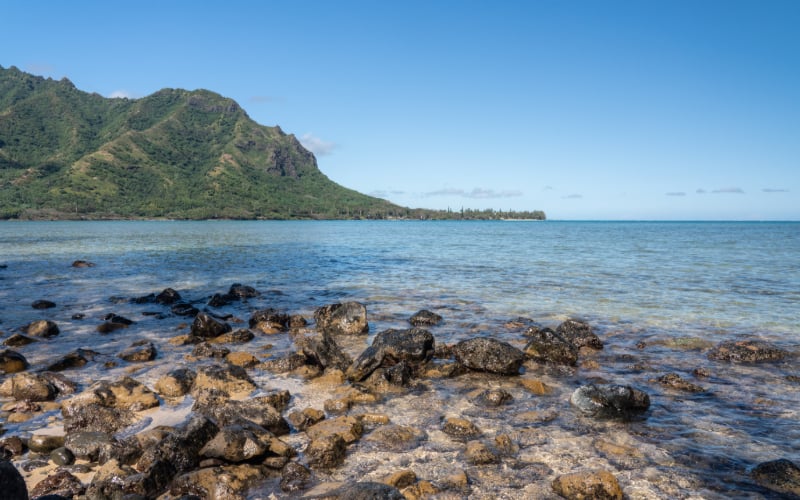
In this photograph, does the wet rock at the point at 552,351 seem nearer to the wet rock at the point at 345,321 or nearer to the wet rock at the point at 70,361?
the wet rock at the point at 345,321

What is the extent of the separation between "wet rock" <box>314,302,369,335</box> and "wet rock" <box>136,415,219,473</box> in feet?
28.4

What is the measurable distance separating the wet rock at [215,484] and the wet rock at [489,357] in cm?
643

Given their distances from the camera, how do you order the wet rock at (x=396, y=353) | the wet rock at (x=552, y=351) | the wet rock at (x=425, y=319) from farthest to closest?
1. the wet rock at (x=425, y=319)
2. the wet rock at (x=552, y=351)
3. the wet rock at (x=396, y=353)

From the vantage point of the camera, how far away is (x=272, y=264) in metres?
39.0

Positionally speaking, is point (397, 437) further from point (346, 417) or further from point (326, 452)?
point (326, 452)

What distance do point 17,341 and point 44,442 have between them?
9.04m

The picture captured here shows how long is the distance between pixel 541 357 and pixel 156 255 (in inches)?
1745

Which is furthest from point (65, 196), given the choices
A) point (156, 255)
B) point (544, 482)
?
point (544, 482)

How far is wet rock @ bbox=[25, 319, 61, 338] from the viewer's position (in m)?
14.8

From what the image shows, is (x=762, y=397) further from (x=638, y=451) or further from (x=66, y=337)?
(x=66, y=337)

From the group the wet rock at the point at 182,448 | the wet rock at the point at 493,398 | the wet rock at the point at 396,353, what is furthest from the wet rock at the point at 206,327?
the wet rock at the point at 493,398

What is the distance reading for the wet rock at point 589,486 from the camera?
19.7 feet

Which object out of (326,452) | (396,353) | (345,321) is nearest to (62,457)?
(326,452)

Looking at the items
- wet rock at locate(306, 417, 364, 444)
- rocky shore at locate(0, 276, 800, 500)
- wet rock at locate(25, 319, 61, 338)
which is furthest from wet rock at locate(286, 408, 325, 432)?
wet rock at locate(25, 319, 61, 338)
